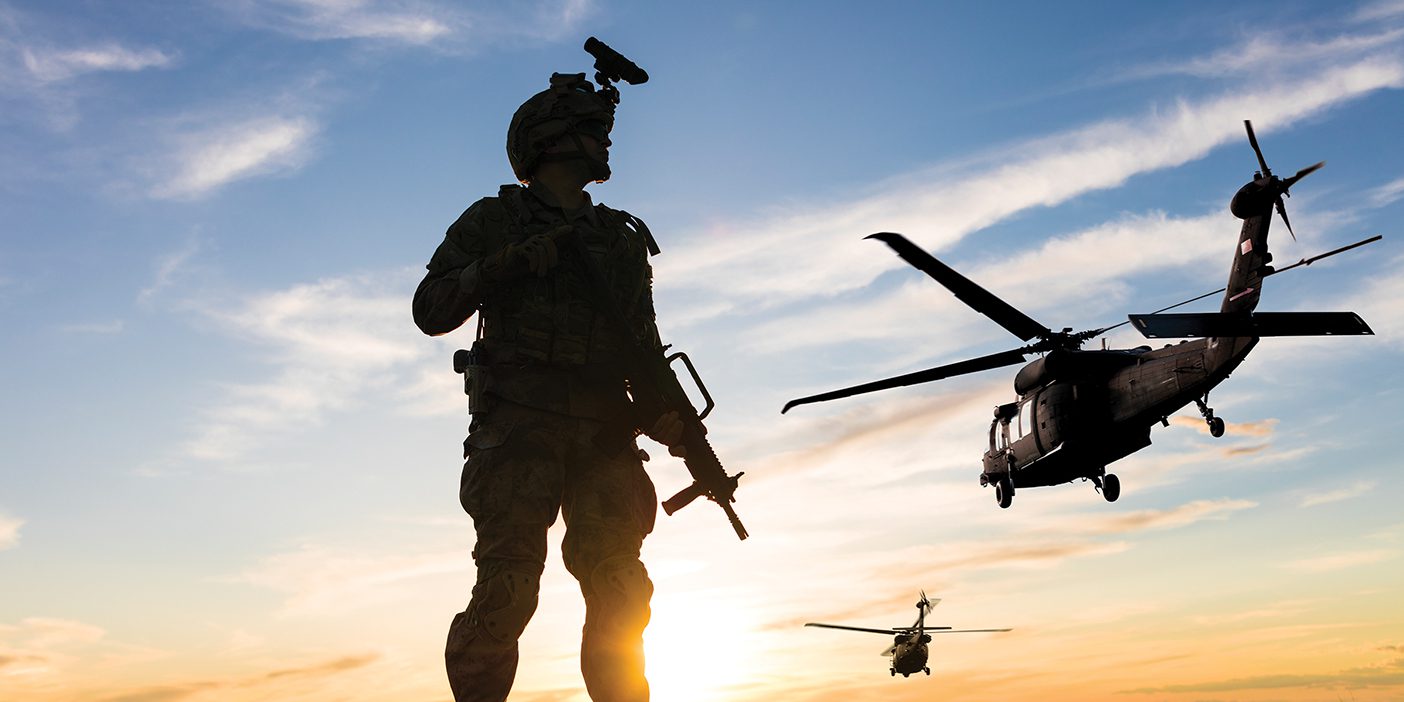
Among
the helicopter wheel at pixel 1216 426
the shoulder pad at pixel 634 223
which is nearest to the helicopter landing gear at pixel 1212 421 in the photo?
the helicopter wheel at pixel 1216 426

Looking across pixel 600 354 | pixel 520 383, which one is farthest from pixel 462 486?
pixel 600 354

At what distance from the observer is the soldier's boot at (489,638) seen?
605 centimetres

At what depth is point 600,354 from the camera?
6797 mm

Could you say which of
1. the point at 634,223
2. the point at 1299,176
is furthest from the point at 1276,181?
the point at 634,223

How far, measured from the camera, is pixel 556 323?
6668 millimetres

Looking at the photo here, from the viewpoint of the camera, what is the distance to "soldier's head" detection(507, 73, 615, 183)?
23.2 feet

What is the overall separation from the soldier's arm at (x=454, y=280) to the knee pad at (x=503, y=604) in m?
1.53

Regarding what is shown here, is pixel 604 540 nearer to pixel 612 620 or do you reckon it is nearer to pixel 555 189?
pixel 612 620

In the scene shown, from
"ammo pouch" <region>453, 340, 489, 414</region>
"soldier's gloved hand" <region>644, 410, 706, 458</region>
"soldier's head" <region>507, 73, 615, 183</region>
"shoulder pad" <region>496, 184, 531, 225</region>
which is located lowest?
"soldier's gloved hand" <region>644, 410, 706, 458</region>

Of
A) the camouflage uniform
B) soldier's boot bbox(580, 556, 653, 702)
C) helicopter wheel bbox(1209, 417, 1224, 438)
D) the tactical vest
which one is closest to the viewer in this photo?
the camouflage uniform

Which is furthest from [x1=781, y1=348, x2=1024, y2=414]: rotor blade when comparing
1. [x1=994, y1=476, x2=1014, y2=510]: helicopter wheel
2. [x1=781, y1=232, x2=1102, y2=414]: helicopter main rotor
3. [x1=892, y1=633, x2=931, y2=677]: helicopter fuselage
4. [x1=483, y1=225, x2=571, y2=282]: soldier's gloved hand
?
[x1=892, y1=633, x2=931, y2=677]: helicopter fuselage

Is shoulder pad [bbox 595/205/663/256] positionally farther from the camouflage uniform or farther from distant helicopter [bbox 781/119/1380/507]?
distant helicopter [bbox 781/119/1380/507]

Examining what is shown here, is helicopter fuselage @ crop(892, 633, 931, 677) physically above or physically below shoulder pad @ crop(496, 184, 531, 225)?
below

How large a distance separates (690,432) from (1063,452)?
1953 centimetres
